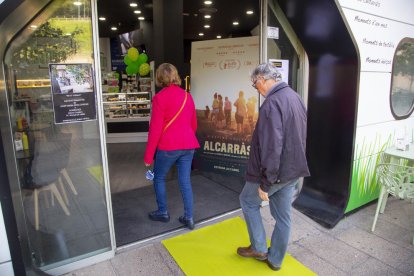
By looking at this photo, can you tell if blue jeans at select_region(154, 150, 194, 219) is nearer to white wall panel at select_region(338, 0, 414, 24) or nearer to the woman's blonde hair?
the woman's blonde hair

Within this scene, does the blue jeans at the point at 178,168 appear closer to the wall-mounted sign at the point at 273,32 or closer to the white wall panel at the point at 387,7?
the wall-mounted sign at the point at 273,32

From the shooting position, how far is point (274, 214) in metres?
2.25

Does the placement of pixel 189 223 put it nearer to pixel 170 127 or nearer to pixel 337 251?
pixel 170 127

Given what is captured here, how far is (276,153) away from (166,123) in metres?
1.15

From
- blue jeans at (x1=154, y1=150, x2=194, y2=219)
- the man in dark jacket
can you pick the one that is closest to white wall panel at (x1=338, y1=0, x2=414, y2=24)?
the man in dark jacket

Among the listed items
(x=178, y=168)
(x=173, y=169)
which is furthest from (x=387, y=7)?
(x=173, y=169)

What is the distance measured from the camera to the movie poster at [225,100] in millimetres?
4078

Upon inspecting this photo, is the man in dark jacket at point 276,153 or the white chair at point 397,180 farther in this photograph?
the white chair at point 397,180

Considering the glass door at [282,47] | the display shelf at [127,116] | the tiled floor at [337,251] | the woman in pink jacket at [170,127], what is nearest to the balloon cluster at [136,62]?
the display shelf at [127,116]

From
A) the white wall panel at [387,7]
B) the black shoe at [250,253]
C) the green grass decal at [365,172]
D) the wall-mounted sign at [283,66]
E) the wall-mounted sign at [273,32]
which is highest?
the white wall panel at [387,7]

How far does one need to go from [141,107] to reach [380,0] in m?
5.36

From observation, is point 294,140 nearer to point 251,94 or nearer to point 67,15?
point 67,15

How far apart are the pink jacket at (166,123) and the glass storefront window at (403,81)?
7.94ft

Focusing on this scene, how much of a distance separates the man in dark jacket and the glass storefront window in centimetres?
204
